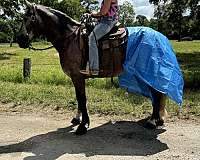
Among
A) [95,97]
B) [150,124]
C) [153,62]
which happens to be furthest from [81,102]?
[95,97]

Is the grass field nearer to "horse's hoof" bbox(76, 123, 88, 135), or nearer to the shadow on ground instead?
the shadow on ground

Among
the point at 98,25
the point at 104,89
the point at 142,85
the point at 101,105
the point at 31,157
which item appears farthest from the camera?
the point at 104,89

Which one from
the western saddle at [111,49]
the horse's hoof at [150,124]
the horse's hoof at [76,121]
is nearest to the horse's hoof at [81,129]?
the horse's hoof at [76,121]

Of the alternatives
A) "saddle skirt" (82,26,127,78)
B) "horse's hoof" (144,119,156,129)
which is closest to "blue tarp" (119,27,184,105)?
"saddle skirt" (82,26,127,78)

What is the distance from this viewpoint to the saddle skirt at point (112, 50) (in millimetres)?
→ 7258

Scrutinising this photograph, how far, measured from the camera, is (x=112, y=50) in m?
7.30

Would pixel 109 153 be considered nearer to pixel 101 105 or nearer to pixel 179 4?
pixel 101 105

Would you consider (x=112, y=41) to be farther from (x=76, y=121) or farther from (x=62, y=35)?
(x=76, y=121)

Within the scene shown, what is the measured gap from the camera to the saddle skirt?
7.26m

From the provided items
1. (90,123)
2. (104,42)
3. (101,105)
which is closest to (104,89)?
(101,105)

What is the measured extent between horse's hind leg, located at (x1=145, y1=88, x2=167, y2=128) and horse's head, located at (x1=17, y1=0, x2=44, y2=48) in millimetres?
2383

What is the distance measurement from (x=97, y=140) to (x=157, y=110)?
1.39 metres

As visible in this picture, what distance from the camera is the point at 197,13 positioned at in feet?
107

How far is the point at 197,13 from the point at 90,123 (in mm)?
26652
